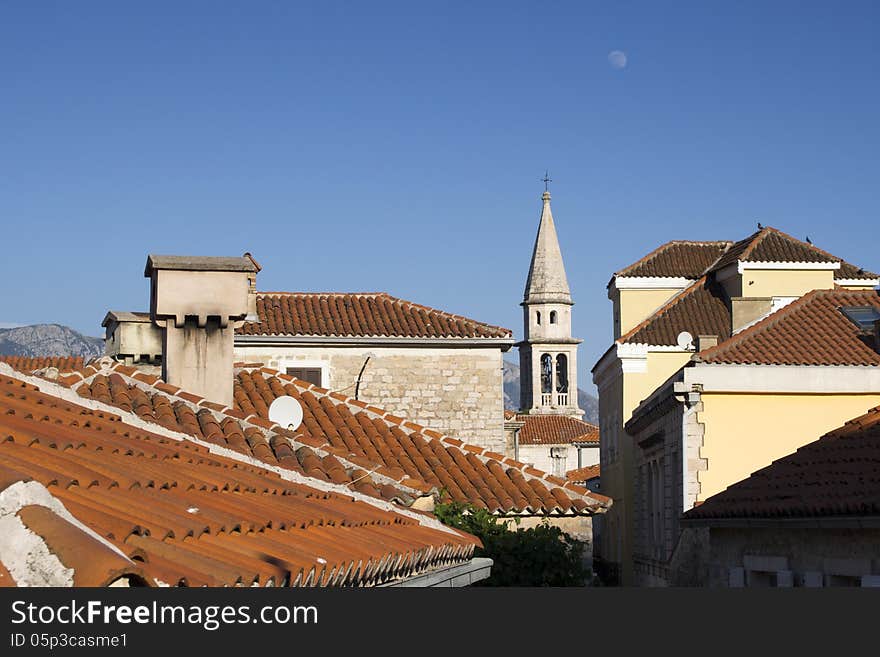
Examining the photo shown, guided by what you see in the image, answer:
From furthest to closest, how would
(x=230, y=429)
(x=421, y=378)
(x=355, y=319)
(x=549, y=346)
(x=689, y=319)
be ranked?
1. (x=549, y=346)
2. (x=689, y=319)
3. (x=355, y=319)
4. (x=421, y=378)
5. (x=230, y=429)

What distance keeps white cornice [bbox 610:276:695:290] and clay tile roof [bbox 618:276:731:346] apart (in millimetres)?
3914

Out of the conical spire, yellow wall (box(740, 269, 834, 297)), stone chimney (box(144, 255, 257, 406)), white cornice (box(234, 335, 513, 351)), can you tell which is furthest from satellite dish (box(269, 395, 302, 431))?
the conical spire

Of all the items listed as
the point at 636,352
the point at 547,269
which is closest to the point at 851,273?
the point at 636,352

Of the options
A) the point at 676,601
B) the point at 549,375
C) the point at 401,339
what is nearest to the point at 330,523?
the point at 676,601

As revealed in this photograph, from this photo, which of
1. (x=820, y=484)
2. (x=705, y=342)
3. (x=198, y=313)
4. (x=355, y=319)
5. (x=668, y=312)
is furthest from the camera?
(x=668, y=312)

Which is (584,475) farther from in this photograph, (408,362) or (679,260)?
(408,362)

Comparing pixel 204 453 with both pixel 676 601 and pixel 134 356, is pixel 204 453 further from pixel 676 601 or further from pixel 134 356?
pixel 134 356

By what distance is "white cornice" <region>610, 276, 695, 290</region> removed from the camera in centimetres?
4638

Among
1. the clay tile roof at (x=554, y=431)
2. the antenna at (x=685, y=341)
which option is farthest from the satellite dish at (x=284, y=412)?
the clay tile roof at (x=554, y=431)

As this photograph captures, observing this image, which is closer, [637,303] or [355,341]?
[355,341]

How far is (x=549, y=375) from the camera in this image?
10594 centimetres

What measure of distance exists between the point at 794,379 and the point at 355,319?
1244 centimetres

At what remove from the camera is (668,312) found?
41281mm

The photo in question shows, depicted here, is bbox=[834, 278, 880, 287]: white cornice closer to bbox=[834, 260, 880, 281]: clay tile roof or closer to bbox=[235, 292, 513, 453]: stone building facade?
bbox=[834, 260, 880, 281]: clay tile roof
